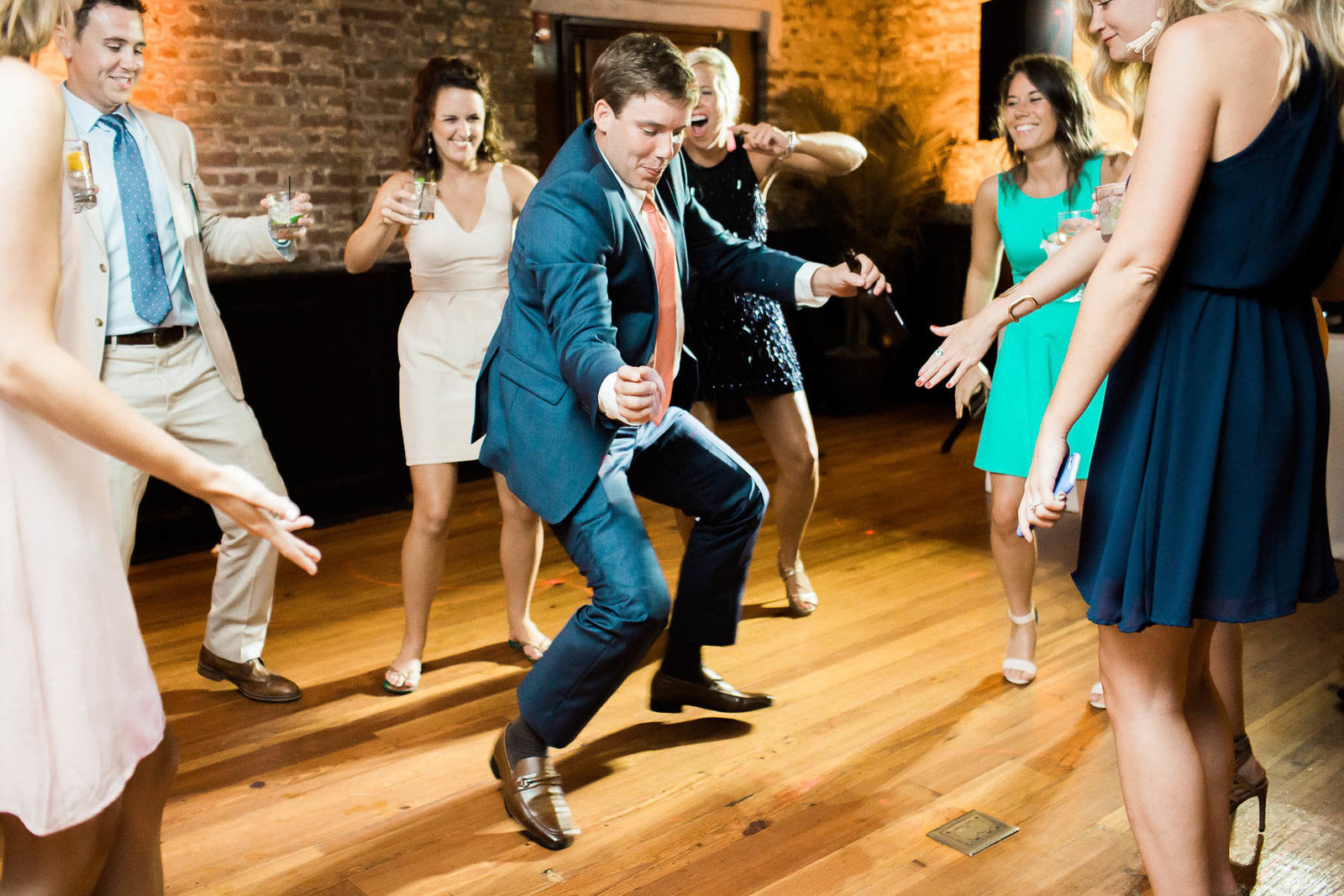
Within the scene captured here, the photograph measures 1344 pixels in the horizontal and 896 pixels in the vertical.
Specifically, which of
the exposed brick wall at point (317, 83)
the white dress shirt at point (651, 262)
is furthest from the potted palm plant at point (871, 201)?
the white dress shirt at point (651, 262)

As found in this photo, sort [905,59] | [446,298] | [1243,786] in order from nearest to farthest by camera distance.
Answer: [1243,786], [446,298], [905,59]

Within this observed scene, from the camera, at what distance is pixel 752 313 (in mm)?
3641

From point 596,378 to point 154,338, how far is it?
1334 mm

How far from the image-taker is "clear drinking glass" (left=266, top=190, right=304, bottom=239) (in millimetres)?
2654

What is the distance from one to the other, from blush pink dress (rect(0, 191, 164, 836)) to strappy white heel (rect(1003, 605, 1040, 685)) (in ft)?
7.68

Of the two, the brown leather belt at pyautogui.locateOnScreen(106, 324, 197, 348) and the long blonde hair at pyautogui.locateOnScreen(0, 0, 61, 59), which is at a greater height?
the long blonde hair at pyautogui.locateOnScreen(0, 0, 61, 59)

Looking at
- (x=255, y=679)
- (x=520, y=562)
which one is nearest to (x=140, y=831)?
(x=255, y=679)

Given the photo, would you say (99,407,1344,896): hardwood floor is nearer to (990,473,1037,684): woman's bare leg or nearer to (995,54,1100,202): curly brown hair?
(990,473,1037,684): woman's bare leg

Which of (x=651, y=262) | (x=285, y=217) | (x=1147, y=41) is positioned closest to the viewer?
(x=1147, y=41)

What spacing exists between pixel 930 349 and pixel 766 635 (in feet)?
15.5

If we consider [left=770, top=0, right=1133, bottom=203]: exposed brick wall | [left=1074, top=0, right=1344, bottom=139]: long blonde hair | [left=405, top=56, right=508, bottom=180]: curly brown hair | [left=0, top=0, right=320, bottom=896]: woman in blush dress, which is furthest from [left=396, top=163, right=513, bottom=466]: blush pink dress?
[left=770, top=0, right=1133, bottom=203]: exposed brick wall

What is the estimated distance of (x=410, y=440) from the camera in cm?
312

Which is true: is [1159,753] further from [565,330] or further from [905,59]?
[905,59]

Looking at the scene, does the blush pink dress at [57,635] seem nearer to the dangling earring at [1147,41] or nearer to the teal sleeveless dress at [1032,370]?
the dangling earring at [1147,41]
